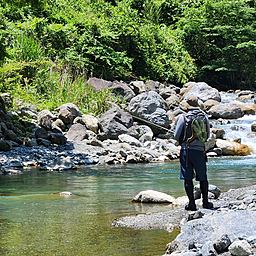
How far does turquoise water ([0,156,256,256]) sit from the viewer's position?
4.32 meters

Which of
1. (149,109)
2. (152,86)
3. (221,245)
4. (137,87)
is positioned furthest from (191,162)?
(152,86)

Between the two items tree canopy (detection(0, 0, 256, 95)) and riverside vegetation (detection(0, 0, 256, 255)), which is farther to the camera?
tree canopy (detection(0, 0, 256, 95))

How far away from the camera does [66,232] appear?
4.87 metres

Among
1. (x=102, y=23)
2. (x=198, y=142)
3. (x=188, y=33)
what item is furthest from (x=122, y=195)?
(x=188, y=33)

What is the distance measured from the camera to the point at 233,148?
52.3ft

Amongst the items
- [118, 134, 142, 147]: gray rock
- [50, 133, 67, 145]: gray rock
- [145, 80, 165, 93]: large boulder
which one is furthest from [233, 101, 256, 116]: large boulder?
[50, 133, 67, 145]: gray rock

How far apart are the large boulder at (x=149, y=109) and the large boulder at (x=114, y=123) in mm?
1472

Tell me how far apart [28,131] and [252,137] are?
892 centimetres

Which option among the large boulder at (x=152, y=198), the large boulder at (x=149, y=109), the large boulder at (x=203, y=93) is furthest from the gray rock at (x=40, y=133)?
the large boulder at (x=203, y=93)

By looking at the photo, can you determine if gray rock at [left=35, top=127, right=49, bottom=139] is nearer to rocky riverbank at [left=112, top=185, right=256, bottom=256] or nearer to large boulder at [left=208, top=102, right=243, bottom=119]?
rocky riverbank at [left=112, top=185, right=256, bottom=256]

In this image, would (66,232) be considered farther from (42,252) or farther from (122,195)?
(122,195)

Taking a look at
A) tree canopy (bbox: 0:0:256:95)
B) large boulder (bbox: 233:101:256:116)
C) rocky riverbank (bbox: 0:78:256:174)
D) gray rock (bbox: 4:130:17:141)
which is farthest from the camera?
large boulder (bbox: 233:101:256:116)

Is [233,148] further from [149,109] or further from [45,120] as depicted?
[45,120]

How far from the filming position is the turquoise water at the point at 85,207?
432cm
